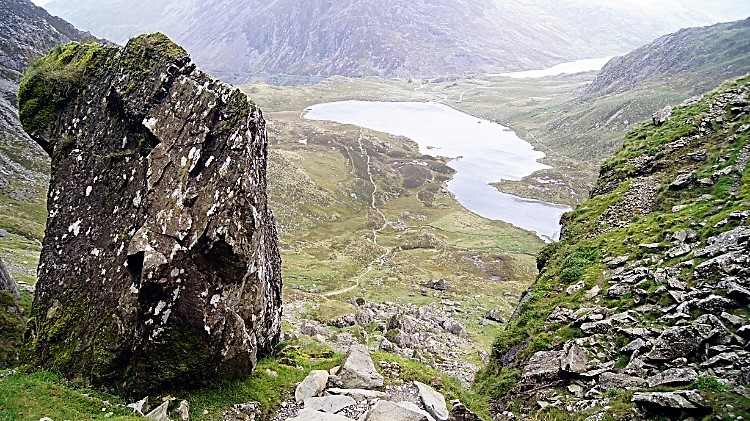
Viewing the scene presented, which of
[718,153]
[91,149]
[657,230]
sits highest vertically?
[718,153]

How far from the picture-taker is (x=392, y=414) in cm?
1407

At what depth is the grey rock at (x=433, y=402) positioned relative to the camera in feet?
53.0

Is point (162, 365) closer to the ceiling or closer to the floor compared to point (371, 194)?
closer to the floor

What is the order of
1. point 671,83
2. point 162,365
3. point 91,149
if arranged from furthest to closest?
point 671,83 < point 91,149 < point 162,365

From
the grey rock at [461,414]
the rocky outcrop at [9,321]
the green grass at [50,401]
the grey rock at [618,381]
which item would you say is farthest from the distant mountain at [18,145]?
the grey rock at [618,381]

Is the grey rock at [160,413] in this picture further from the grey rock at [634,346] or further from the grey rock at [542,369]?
the grey rock at [634,346]

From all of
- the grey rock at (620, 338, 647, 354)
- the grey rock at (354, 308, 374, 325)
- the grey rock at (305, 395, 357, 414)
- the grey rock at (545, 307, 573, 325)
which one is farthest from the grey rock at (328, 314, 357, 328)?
the grey rock at (620, 338, 647, 354)

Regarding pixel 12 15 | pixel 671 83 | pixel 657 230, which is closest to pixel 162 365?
pixel 657 230

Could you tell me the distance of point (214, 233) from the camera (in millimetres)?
16578

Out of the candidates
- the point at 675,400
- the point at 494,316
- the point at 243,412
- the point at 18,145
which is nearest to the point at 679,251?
the point at 675,400

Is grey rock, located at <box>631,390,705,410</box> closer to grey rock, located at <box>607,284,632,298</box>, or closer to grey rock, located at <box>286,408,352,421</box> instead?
grey rock, located at <box>607,284,632,298</box>

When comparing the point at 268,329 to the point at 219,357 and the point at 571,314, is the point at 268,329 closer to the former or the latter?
the point at 219,357

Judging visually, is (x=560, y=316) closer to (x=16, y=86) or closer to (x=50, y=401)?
(x=50, y=401)

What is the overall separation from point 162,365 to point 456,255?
76568mm
